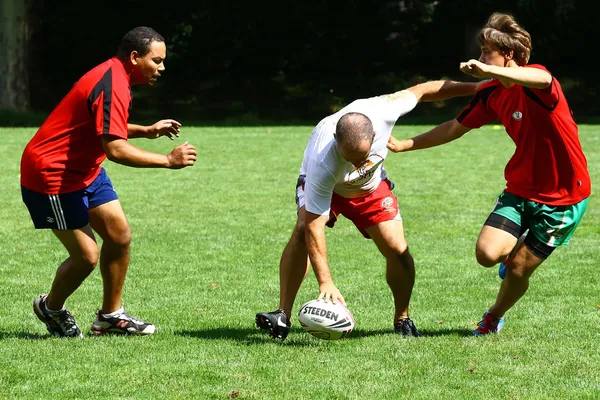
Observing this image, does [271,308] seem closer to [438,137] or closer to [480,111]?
[438,137]

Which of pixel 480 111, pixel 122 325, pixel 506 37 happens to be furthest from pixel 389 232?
pixel 122 325

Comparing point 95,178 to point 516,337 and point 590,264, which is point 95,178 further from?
point 590,264

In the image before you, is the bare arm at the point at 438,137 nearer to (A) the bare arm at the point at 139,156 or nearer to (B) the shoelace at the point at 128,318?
(A) the bare arm at the point at 139,156

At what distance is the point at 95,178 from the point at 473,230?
20.2 ft

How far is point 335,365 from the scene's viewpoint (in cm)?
624

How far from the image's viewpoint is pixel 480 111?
723 cm

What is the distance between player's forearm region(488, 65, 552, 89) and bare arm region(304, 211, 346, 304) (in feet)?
4.53

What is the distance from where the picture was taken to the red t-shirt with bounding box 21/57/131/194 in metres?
6.52

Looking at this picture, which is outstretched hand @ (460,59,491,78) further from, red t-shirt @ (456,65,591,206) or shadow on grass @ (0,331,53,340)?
shadow on grass @ (0,331,53,340)

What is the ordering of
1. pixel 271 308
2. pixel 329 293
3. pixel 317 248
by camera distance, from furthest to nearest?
1. pixel 271 308
2. pixel 317 248
3. pixel 329 293

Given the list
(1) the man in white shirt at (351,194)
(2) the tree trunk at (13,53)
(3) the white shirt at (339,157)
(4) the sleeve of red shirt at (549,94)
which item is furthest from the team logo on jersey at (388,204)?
(2) the tree trunk at (13,53)

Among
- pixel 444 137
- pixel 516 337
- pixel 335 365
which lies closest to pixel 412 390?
pixel 335 365

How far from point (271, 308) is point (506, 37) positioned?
296 cm

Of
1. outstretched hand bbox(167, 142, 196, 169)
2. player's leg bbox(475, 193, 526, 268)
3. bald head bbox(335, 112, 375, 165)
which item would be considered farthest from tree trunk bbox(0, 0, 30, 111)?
bald head bbox(335, 112, 375, 165)
